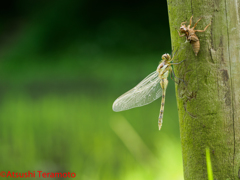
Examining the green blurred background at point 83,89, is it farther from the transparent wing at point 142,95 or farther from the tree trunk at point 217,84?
the tree trunk at point 217,84

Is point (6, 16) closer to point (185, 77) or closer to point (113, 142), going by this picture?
point (113, 142)

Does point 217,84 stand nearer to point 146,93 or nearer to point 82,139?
point 146,93

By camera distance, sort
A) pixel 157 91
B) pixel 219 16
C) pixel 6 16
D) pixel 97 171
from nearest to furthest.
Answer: pixel 219 16 < pixel 157 91 < pixel 97 171 < pixel 6 16

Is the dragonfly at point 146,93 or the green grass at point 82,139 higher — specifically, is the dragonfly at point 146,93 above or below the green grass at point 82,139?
above

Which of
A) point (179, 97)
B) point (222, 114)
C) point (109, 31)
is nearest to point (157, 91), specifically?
point (179, 97)

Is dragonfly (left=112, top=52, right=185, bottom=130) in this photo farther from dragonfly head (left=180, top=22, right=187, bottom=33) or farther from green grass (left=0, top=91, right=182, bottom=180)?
green grass (left=0, top=91, right=182, bottom=180)

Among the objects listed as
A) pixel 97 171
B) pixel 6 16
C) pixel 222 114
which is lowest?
pixel 97 171

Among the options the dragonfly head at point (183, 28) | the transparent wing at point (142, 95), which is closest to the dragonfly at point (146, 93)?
the transparent wing at point (142, 95)
